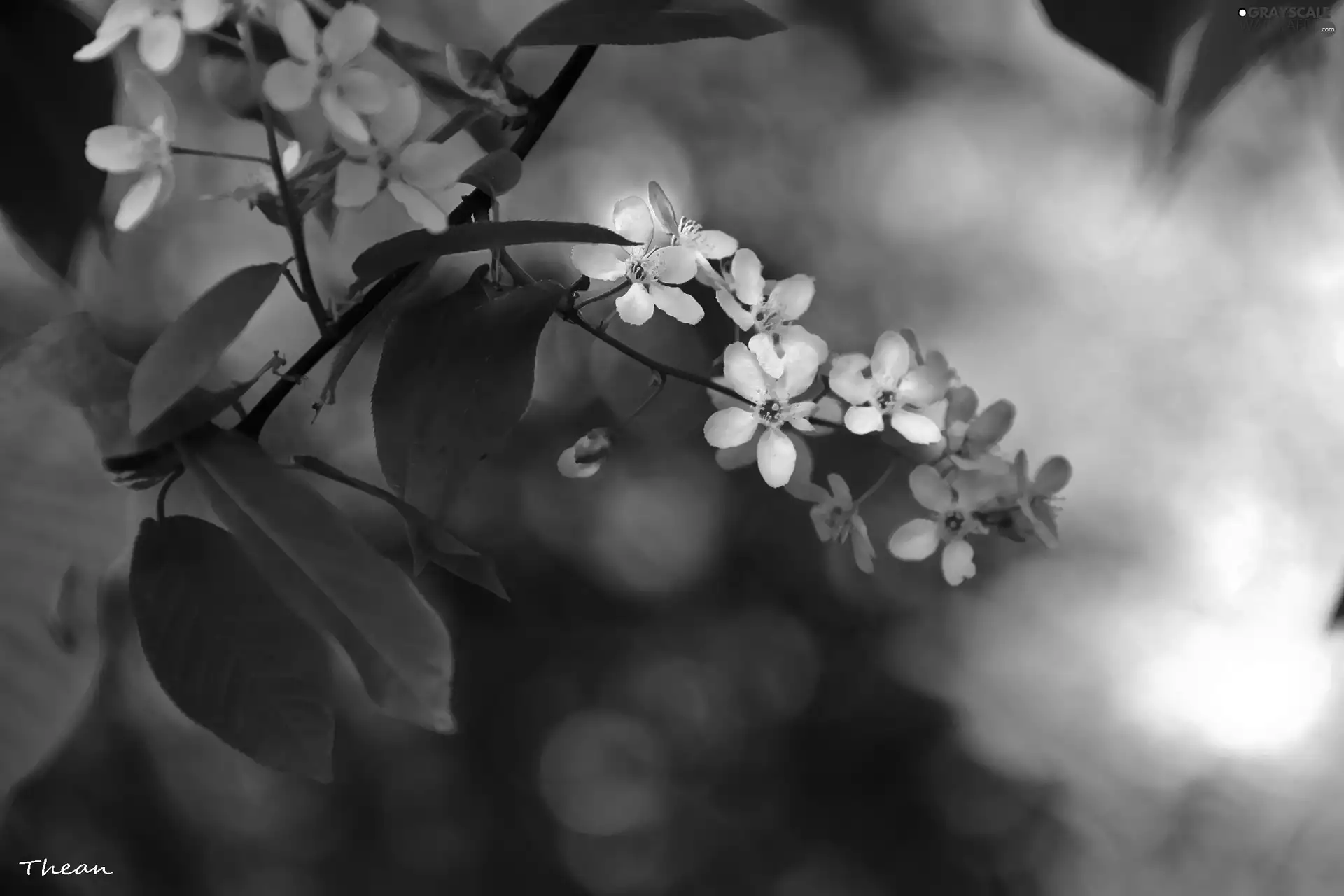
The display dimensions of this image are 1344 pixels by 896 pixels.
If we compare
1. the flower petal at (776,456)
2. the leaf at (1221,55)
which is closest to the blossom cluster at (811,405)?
the flower petal at (776,456)

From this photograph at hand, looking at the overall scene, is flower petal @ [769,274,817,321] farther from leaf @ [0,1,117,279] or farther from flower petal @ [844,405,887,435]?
leaf @ [0,1,117,279]

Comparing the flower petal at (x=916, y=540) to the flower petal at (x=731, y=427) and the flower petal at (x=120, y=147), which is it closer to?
the flower petal at (x=731, y=427)

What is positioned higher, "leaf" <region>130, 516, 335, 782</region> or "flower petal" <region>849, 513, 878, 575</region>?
"leaf" <region>130, 516, 335, 782</region>

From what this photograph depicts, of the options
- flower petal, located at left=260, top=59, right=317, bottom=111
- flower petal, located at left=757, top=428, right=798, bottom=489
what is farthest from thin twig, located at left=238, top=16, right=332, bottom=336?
flower petal, located at left=757, top=428, right=798, bottom=489

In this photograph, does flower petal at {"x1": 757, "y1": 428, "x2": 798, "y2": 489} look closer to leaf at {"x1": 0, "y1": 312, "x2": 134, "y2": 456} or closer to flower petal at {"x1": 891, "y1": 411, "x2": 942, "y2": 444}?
flower petal at {"x1": 891, "y1": 411, "x2": 942, "y2": 444}

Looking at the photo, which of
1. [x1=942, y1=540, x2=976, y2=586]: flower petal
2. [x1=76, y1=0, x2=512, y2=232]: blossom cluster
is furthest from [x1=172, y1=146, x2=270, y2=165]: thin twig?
[x1=942, y1=540, x2=976, y2=586]: flower petal

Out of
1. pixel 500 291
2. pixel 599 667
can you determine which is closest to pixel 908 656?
pixel 599 667

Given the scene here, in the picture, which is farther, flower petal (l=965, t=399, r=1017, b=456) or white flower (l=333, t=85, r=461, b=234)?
flower petal (l=965, t=399, r=1017, b=456)

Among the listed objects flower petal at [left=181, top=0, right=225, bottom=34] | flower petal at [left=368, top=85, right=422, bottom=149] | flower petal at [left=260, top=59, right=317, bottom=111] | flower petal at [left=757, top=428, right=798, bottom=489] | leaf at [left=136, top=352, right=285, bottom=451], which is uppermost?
flower petal at [left=181, top=0, right=225, bottom=34]
